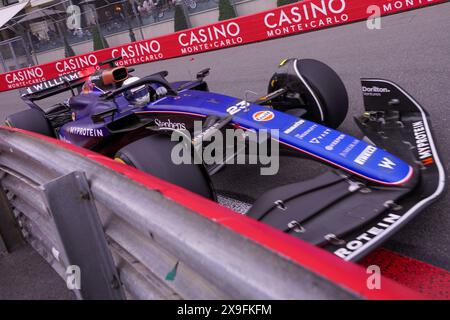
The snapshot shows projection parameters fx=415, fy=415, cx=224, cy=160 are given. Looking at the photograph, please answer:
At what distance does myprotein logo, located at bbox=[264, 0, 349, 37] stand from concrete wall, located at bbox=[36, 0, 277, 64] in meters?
6.14

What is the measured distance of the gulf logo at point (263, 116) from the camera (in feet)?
9.41

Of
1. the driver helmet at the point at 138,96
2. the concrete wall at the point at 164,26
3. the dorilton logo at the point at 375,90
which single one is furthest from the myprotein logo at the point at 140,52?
the dorilton logo at the point at 375,90

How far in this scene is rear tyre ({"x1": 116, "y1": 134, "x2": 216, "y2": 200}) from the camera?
2379 mm

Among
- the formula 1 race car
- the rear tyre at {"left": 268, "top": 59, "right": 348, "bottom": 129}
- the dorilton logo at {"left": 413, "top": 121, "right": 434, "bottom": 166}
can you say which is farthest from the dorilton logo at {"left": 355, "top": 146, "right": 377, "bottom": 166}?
the rear tyre at {"left": 268, "top": 59, "right": 348, "bottom": 129}

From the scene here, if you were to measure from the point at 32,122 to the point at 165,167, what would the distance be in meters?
2.35

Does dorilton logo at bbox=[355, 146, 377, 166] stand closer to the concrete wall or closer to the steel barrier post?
the steel barrier post

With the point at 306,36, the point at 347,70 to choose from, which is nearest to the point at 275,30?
the point at 306,36

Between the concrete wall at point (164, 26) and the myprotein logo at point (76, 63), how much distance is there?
4576 mm

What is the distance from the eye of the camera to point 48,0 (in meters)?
25.3

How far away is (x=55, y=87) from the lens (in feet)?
15.3

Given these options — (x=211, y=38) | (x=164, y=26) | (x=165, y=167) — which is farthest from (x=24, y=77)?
(x=165, y=167)

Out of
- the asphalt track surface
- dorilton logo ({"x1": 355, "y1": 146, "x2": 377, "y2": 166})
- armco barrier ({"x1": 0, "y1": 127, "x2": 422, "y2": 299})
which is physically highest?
armco barrier ({"x1": 0, "y1": 127, "x2": 422, "y2": 299})

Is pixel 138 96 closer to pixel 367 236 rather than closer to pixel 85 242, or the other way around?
pixel 85 242

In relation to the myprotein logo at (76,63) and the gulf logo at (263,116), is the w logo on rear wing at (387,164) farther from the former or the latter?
the myprotein logo at (76,63)
